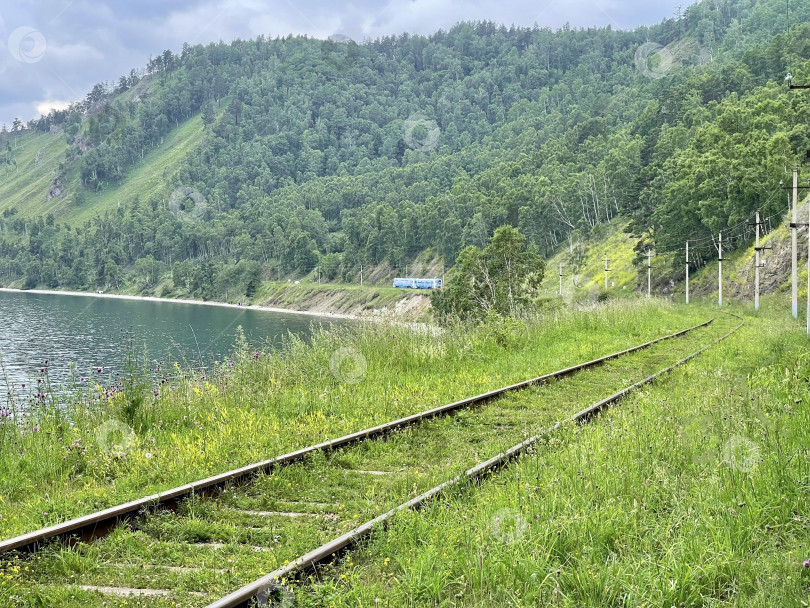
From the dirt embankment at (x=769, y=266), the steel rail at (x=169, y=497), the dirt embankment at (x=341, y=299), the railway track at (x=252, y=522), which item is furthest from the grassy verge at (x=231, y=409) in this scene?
the dirt embankment at (x=341, y=299)

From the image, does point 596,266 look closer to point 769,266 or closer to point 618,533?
point 769,266

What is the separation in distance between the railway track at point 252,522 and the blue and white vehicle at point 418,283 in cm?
11054

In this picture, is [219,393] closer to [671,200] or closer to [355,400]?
[355,400]

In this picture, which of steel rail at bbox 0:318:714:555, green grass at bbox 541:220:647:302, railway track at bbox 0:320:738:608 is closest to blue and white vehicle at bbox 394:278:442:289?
green grass at bbox 541:220:647:302

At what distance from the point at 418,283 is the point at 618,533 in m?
121

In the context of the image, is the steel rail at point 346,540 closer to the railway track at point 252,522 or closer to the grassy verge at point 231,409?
the railway track at point 252,522

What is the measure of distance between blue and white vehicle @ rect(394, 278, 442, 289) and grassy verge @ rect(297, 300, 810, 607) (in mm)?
111711

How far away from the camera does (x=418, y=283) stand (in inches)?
4943

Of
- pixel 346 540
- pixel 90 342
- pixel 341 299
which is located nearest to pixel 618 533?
pixel 346 540

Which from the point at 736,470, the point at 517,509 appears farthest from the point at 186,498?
the point at 736,470

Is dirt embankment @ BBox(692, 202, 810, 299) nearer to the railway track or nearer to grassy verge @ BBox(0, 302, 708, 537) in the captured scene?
grassy verge @ BBox(0, 302, 708, 537)

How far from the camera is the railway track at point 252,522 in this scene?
4285mm

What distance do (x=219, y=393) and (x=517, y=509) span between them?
23.8 ft

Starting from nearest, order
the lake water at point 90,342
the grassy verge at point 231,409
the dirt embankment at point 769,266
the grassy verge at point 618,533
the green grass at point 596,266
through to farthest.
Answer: the grassy verge at point 618,533 < the grassy verge at point 231,409 < the lake water at point 90,342 < the dirt embankment at point 769,266 < the green grass at point 596,266
